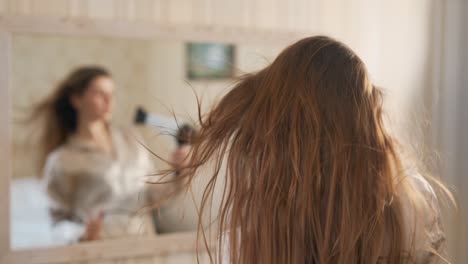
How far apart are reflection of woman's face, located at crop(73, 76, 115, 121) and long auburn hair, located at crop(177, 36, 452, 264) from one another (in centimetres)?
85

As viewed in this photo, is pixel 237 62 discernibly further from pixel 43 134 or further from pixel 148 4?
pixel 43 134

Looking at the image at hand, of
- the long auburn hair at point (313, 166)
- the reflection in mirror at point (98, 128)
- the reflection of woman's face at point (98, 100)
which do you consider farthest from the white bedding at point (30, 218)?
the long auburn hair at point (313, 166)

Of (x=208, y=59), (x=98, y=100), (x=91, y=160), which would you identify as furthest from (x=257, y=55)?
(x=91, y=160)

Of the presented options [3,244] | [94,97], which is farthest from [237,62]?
[3,244]

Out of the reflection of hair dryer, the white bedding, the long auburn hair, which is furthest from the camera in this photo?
the reflection of hair dryer

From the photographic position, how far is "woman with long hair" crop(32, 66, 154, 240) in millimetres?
1650

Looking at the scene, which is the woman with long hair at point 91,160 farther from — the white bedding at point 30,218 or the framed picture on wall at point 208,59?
the framed picture on wall at point 208,59

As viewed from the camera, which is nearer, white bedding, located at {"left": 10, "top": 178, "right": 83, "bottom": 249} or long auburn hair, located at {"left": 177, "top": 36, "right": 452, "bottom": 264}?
long auburn hair, located at {"left": 177, "top": 36, "right": 452, "bottom": 264}

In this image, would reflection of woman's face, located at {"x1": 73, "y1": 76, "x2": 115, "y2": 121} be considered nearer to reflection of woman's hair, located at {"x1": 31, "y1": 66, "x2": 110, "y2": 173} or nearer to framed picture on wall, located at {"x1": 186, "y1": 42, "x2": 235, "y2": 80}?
reflection of woman's hair, located at {"x1": 31, "y1": 66, "x2": 110, "y2": 173}

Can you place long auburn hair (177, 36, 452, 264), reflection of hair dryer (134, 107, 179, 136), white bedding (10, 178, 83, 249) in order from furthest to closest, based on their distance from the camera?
1. reflection of hair dryer (134, 107, 179, 136)
2. white bedding (10, 178, 83, 249)
3. long auburn hair (177, 36, 452, 264)

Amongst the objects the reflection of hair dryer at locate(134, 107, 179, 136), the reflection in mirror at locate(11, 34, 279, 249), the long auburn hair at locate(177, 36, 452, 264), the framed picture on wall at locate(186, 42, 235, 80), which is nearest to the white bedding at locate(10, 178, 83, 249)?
the reflection in mirror at locate(11, 34, 279, 249)

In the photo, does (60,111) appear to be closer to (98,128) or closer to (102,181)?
(98,128)

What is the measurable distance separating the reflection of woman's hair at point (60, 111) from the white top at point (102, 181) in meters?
0.03

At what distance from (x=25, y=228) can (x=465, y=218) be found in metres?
1.55
